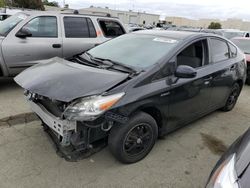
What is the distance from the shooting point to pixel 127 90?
99.3 inches

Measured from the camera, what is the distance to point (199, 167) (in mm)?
2943

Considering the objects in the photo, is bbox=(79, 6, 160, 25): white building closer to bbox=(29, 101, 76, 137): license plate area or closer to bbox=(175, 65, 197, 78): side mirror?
bbox=(175, 65, 197, 78): side mirror

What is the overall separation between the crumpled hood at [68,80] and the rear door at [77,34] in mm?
2649

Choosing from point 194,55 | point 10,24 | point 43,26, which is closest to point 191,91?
point 194,55

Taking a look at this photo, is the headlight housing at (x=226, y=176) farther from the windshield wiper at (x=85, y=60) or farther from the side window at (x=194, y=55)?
the windshield wiper at (x=85, y=60)

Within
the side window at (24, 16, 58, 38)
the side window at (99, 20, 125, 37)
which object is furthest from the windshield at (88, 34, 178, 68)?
the side window at (99, 20, 125, 37)

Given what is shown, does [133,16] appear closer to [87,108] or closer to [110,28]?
[110,28]

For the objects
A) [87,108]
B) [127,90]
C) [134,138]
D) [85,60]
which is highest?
[85,60]

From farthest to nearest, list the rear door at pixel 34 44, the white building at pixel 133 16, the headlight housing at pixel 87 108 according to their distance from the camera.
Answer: the white building at pixel 133 16
the rear door at pixel 34 44
the headlight housing at pixel 87 108

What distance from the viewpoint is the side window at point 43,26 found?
16.6 ft

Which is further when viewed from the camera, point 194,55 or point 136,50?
A: point 194,55

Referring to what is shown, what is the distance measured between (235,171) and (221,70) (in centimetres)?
270

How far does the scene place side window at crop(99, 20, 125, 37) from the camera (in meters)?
6.15

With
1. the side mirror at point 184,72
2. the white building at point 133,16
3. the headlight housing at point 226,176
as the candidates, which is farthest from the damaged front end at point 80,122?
the white building at point 133,16
